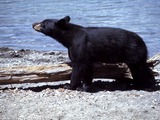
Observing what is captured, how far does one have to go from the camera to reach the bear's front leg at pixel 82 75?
9234 millimetres

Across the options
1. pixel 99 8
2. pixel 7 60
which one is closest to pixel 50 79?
pixel 7 60

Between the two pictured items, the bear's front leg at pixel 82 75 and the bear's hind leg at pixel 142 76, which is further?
the bear's hind leg at pixel 142 76

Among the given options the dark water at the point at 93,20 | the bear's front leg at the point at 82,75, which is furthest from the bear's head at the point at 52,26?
the dark water at the point at 93,20

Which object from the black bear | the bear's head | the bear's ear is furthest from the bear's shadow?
the bear's ear

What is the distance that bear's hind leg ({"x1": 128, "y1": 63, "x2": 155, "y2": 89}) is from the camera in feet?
30.9

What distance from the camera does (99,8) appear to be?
29672 mm

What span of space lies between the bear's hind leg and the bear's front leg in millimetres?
880

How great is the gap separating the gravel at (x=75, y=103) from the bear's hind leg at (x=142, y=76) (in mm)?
242

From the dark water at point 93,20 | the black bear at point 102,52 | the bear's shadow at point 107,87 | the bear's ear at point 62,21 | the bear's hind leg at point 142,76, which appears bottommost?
the dark water at point 93,20

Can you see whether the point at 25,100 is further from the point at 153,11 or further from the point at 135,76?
the point at 153,11

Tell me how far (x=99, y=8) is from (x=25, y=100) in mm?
21809

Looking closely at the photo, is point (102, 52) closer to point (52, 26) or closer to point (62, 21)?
point (62, 21)

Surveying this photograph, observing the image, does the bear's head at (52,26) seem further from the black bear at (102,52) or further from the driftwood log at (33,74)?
the driftwood log at (33,74)

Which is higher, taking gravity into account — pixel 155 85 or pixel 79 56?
pixel 79 56
